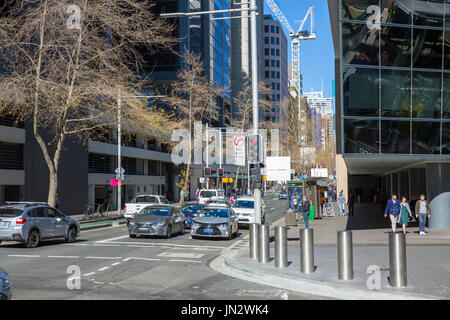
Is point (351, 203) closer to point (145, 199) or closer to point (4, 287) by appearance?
point (145, 199)

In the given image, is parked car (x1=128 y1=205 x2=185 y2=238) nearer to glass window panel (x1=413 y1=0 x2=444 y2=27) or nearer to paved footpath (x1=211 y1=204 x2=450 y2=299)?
paved footpath (x1=211 y1=204 x2=450 y2=299)

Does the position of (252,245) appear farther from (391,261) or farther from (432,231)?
(432,231)

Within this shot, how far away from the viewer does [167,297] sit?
1009 cm

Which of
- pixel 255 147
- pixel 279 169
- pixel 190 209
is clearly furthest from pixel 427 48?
pixel 190 209

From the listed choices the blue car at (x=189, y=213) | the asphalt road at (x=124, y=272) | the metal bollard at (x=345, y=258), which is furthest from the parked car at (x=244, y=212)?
the metal bollard at (x=345, y=258)

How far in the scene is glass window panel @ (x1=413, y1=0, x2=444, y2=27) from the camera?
74.7 ft

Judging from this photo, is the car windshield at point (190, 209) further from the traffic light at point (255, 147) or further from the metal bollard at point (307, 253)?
the metal bollard at point (307, 253)

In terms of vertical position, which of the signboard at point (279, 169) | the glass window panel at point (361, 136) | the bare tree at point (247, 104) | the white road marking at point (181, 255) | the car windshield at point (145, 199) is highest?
the bare tree at point (247, 104)

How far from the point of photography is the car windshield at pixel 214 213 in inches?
942

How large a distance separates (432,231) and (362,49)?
9.87 m

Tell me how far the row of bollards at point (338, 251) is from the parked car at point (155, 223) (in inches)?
318
